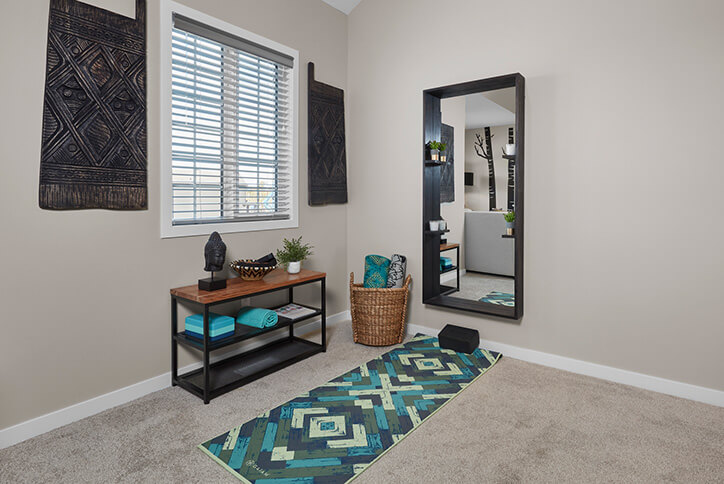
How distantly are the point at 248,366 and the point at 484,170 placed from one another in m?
2.07

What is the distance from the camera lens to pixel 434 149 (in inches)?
128

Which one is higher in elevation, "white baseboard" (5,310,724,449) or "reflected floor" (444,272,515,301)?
"reflected floor" (444,272,515,301)

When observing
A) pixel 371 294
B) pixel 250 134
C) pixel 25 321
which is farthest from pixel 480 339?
pixel 25 321

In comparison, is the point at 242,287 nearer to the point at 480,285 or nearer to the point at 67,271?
the point at 67,271

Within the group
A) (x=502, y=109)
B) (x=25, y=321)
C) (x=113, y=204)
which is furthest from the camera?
(x=502, y=109)

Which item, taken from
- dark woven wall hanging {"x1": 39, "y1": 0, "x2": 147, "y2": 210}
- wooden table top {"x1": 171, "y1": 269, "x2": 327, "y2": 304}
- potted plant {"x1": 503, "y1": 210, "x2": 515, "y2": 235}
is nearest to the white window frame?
dark woven wall hanging {"x1": 39, "y1": 0, "x2": 147, "y2": 210}

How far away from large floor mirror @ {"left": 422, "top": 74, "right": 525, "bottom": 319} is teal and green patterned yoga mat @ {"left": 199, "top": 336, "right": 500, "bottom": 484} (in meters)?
Answer: 0.58

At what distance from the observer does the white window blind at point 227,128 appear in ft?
8.54

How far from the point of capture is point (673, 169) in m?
2.44

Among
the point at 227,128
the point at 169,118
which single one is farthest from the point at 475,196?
the point at 169,118

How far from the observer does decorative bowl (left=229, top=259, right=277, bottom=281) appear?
2.70 m

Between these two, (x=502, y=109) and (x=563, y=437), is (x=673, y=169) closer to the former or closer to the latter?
(x=502, y=109)

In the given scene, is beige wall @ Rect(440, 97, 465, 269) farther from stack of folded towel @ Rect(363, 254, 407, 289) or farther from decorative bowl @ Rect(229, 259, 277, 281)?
decorative bowl @ Rect(229, 259, 277, 281)

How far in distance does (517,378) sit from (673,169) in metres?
1.50
